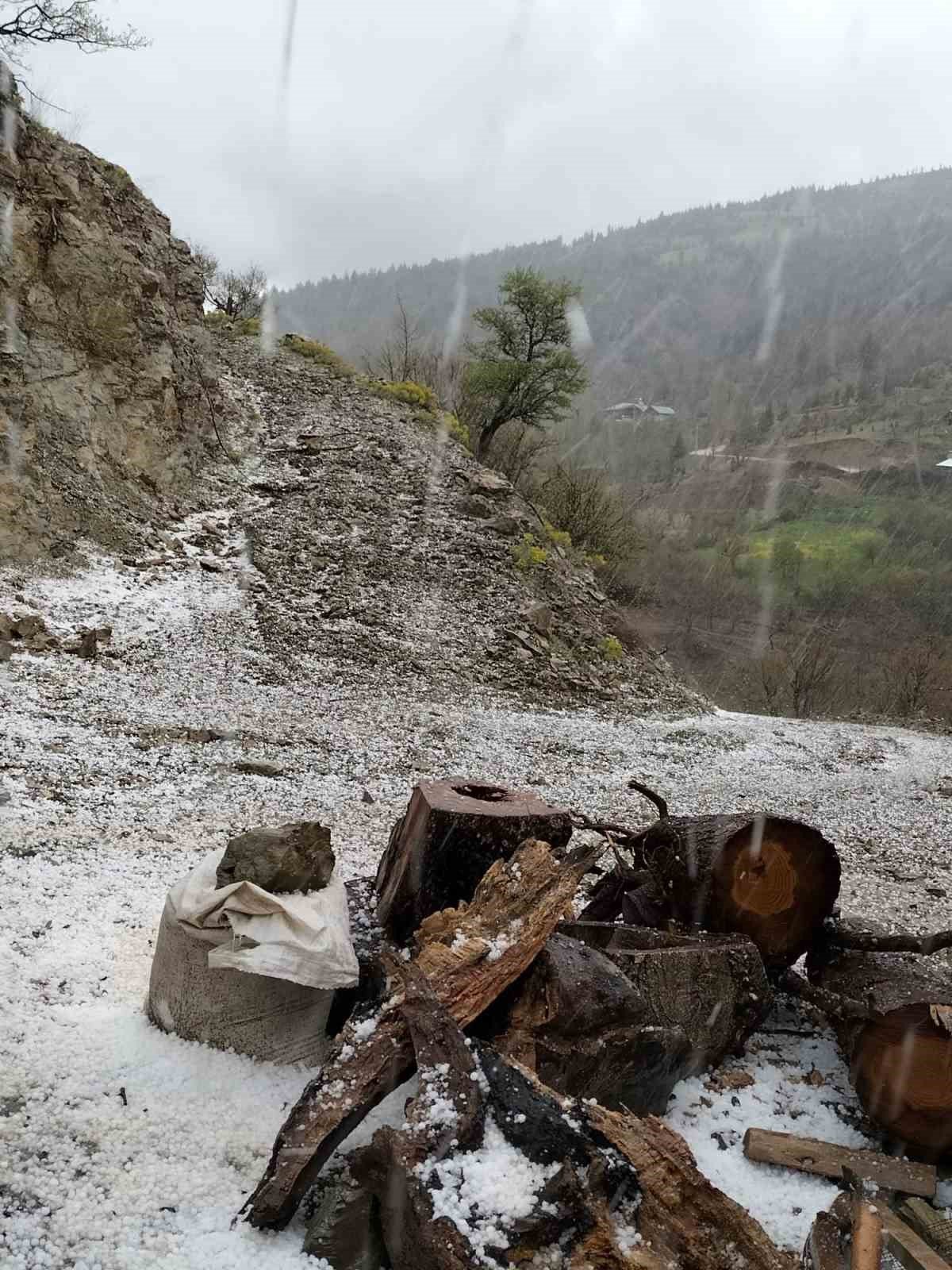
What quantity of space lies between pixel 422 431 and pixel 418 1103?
16.6 meters

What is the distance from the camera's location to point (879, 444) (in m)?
68.4

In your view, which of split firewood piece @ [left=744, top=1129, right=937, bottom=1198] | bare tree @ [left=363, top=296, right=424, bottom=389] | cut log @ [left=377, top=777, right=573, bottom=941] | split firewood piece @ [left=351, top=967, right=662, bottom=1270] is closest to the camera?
split firewood piece @ [left=351, top=967, right=662, bottom=1270]

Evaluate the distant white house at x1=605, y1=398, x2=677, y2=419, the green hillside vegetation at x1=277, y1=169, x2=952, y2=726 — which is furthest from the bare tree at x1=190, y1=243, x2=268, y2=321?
the distant white house at x1=605, y1=398, x2=677, y2=419

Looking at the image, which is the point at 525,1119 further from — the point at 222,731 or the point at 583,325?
the point at 583,325

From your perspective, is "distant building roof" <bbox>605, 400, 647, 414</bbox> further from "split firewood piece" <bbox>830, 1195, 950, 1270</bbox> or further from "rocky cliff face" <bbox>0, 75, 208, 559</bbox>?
"split firewood piece" <bbox>830, 1195, 950, 1270</bbox>

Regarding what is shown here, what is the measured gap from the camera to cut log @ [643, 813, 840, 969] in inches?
127

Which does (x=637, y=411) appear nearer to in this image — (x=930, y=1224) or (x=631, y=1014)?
(x=631, y=1014)

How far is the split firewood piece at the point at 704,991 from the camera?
9.35 ft

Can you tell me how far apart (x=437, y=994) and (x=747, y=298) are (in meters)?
118

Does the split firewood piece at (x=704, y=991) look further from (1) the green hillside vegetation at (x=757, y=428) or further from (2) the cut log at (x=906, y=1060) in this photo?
(1) the green hillside vegetation at (x=757, y=428)

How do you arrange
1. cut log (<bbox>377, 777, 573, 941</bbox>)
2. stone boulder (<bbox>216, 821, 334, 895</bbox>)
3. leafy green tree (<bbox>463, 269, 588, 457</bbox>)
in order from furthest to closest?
leafy green tree (<bbox>463, 269, 588, 457</bbox>) → cut log (<bbox>377, 777, 573, 941</bbox>) → stone boulder (<bbox>216, 821, 334, 895</bbox>)

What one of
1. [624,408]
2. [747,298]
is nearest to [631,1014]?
[624,408]

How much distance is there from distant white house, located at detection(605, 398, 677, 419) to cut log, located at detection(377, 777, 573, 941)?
79296 millimetres

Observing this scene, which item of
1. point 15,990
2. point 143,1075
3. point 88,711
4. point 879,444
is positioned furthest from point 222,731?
point 879,444
